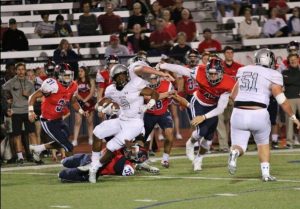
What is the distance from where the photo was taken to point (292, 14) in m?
25.3

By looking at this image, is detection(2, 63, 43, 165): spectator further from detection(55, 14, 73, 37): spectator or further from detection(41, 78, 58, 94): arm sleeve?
detection(55, 14, 73, 37): spectator

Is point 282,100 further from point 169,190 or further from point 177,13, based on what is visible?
point 177,13

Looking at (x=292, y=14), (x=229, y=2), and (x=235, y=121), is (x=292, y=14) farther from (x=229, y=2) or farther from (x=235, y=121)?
(x=235, y=121)

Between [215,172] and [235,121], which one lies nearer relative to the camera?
[235,121]

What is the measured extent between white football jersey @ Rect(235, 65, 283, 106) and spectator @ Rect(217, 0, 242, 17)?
39.2 feet

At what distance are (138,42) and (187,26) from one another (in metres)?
1.49

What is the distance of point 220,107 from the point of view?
1562cm

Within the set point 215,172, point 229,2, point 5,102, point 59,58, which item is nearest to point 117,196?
point 215,172

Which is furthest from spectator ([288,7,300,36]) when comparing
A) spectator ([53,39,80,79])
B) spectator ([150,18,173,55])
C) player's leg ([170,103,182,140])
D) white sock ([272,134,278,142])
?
spectator ([53,39,80,79])

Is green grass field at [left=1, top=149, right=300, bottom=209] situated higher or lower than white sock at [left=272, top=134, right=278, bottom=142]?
higher

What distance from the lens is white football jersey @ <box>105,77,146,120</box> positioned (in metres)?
15.0

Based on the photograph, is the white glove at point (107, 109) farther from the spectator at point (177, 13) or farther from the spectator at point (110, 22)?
the spectator at point (177, 13)

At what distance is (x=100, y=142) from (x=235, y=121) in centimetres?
225

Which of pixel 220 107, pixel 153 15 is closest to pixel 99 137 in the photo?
pixel 220 107
